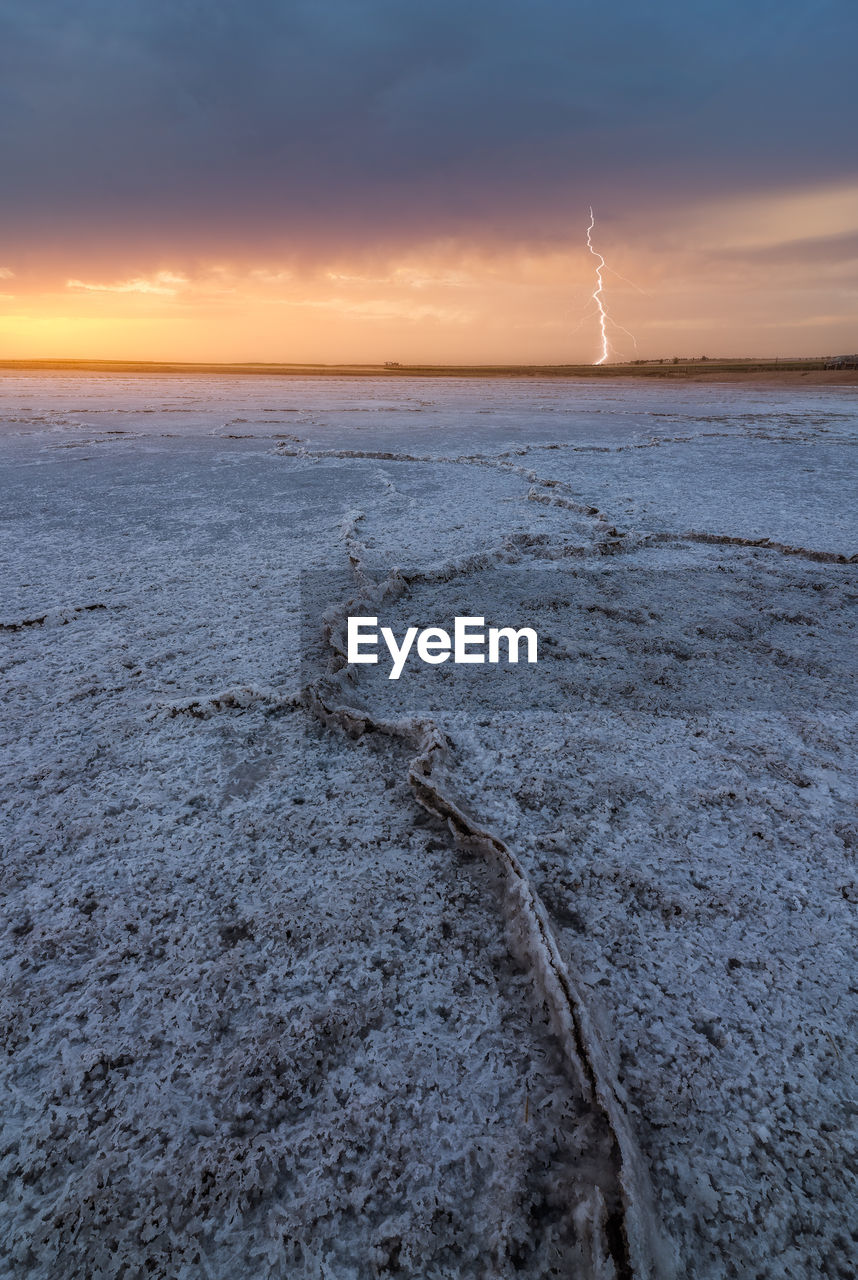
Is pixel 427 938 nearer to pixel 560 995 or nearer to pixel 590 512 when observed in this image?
pixel 560 995

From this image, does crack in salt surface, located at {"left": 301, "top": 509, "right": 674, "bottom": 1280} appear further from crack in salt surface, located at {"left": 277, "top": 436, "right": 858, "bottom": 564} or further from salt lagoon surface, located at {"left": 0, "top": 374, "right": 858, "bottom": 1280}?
crack in salt surface, located at {"left": 277, "top": 436, "right": 858, "bottom": 564}

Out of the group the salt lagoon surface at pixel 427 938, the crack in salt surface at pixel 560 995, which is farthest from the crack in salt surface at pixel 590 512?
the crack in salt surface at pixel 560 995

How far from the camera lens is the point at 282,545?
3.16 meters

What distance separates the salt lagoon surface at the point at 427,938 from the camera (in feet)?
2.31

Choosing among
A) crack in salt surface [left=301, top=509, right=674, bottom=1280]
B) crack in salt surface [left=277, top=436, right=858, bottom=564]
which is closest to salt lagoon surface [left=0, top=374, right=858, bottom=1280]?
crack in salt surface [left=301, top=509, right=674, bottom=1280]

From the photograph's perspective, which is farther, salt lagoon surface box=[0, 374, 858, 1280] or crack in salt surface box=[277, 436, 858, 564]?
crack in salt surface box=[277, 436, 858, 564]

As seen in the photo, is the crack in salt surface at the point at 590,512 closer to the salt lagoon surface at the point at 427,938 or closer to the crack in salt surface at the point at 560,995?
the salt lagoon surface at the point at 427,938

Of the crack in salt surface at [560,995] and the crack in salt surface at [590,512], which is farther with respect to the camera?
the crack in salt surface at [590,512]

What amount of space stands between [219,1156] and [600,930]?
1.98 ft

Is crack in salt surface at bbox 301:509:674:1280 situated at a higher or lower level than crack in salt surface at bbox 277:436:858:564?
lower

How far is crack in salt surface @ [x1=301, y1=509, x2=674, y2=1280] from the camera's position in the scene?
662 millimetres

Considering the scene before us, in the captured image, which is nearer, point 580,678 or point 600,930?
point 600,930

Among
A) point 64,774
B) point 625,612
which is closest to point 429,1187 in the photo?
point 64,774

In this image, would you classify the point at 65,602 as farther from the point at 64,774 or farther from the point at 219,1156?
the point at 219,1156
